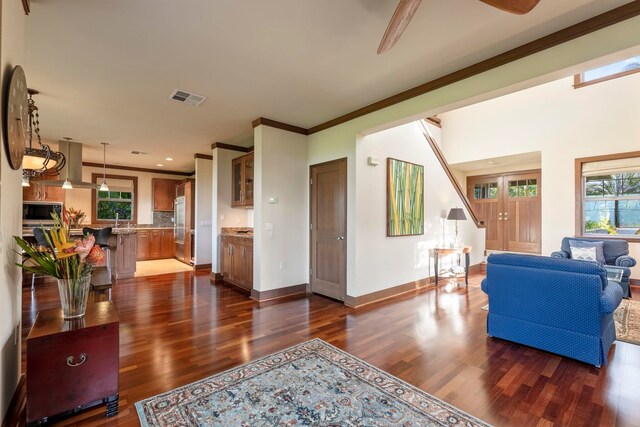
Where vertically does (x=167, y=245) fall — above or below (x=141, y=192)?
below

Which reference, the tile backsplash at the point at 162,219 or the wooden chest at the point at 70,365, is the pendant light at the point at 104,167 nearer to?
the tile backsplash at the point at 162,219

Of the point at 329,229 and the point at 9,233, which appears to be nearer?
the point at 9,233

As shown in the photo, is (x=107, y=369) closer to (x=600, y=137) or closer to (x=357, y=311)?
(x=357, y=311)

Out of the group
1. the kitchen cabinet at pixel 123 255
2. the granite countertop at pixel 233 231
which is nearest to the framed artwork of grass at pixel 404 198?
the granite countertop at pixel 233 231

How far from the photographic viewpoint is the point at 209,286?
5.20 meters

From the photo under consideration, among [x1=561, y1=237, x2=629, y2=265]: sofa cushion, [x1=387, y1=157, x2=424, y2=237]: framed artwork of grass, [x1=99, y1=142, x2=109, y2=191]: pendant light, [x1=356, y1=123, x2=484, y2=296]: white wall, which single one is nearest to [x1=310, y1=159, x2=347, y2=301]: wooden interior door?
[x1=356, y1=123, x2=484, y2=296]: white wall

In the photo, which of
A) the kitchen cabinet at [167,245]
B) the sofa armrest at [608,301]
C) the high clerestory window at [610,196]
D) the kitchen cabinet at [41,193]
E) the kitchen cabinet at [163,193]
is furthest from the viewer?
the kitchen cabinet at [163,193]

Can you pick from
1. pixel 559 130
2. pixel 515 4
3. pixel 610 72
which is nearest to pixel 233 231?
pixel 515 4

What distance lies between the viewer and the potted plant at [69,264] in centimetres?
178

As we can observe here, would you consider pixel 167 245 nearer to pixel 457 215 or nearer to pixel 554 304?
pixel 457 215

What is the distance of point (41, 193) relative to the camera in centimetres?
650

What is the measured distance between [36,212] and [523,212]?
11.6m

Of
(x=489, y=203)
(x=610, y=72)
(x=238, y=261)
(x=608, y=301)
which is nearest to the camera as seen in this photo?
(x=608, y=301)

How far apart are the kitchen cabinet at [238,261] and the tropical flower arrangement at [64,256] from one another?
277 cm
